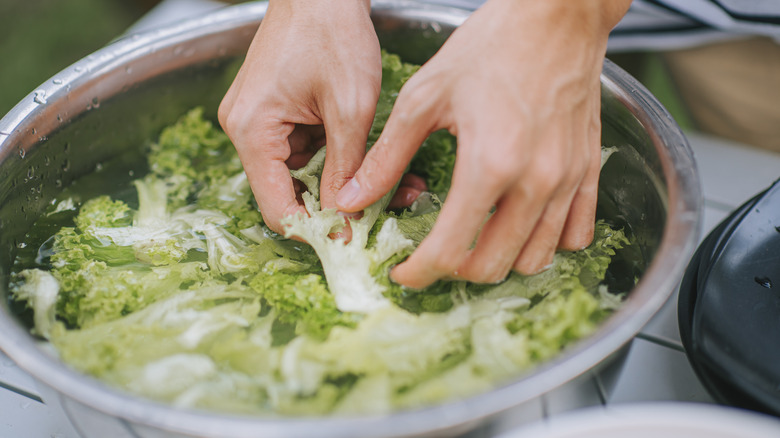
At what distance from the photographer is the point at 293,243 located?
3.72 ft

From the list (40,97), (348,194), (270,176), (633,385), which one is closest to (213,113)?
(40,97)

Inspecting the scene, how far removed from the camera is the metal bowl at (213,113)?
2.05 feet

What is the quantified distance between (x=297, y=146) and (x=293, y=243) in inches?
8.5

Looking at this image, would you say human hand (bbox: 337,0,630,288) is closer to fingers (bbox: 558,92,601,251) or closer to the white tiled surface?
fingers (bbox: 558,92,601,251)

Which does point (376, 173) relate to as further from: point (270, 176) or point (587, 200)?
point (587, 200)

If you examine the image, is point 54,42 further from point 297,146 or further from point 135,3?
point 297,146

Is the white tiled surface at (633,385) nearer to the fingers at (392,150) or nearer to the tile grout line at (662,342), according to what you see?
the tile grout line at (662,342)

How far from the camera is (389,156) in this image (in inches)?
35.9

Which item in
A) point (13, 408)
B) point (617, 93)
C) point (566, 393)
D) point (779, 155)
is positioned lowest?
point (779, 155)

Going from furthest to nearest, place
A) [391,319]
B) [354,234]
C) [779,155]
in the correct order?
1. [779,155]
2. [354,234]
3. [391,319]

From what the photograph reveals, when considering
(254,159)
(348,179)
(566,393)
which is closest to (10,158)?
(254,159)

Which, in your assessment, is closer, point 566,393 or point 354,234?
point 566,393

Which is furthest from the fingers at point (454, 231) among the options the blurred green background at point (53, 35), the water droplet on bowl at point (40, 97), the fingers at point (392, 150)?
the blurred green background at point (53, 35)

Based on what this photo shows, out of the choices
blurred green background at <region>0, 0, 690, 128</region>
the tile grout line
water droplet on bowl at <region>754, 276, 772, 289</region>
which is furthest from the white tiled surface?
blurred green background at <region>0, 0, 690, 128</region>
